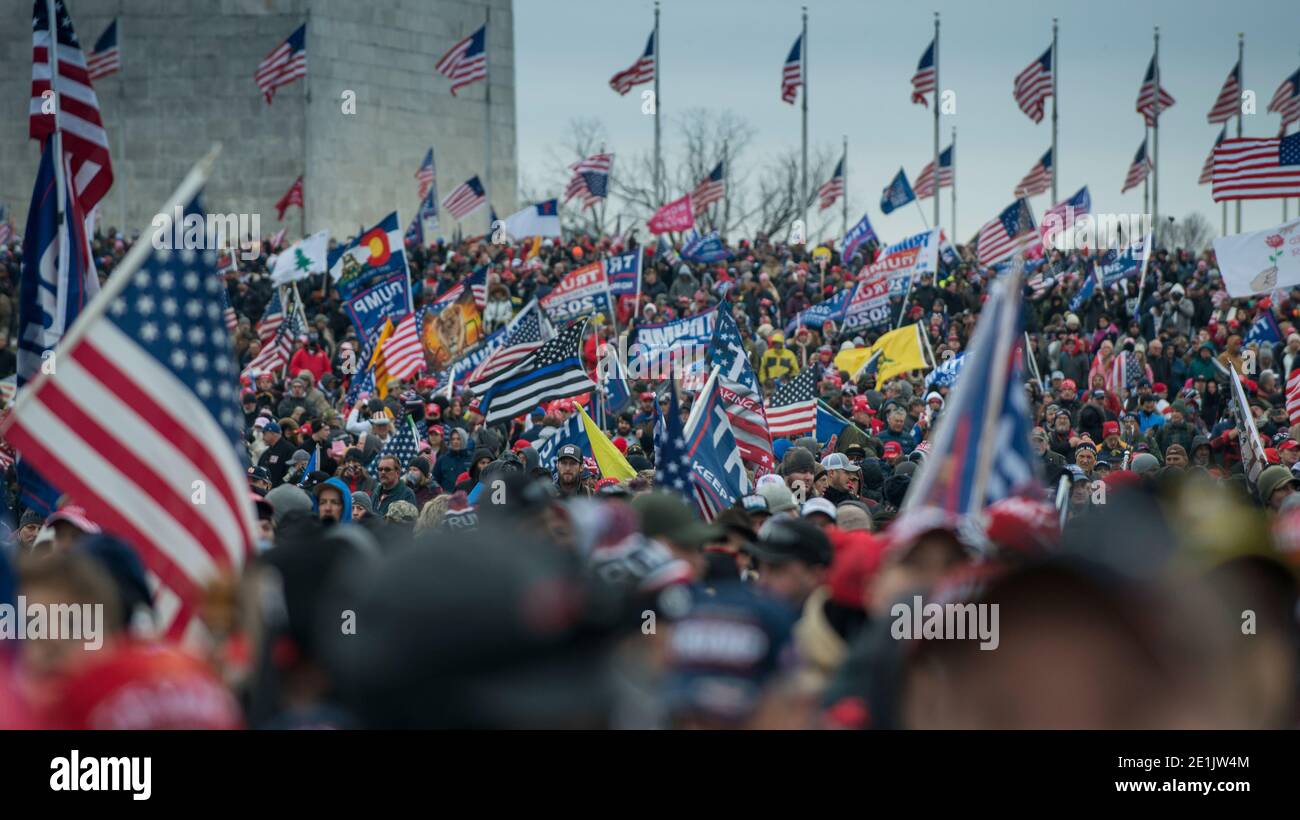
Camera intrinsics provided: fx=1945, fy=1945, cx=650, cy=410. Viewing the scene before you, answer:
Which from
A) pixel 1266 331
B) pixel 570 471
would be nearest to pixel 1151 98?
pixel 1266 331

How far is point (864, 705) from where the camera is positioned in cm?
420

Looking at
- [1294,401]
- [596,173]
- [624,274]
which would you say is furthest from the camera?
[596,173]

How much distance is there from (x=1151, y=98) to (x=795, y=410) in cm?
2681

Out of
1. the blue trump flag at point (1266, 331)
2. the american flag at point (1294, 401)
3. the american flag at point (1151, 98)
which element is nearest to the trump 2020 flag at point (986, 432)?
the american flag at point (1294, 401)

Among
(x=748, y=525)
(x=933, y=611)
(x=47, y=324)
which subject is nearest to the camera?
(x=933, y=611)

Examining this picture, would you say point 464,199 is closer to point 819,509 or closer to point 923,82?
point 923,82

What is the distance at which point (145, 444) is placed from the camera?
5.71 m

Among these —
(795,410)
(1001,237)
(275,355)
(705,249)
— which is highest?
(705,249)

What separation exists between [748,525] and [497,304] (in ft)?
65.4

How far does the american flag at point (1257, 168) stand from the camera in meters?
22.1

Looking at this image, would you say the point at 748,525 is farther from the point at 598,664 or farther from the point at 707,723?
the point at 598,664

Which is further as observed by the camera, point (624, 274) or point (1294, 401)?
point (624, 274)
